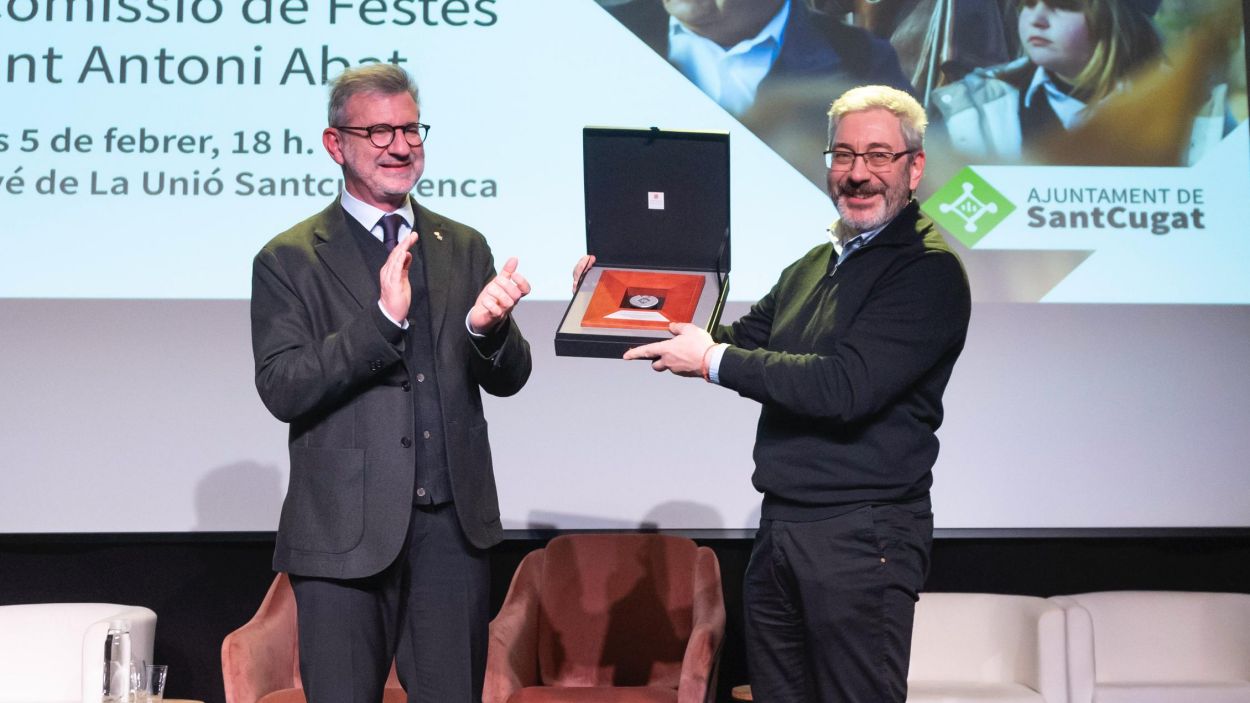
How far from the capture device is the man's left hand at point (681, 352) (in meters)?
2.66

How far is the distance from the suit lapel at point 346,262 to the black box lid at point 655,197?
0.55 meters

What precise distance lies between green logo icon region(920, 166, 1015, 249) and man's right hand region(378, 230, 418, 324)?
2.61 metres

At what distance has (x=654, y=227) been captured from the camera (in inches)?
113

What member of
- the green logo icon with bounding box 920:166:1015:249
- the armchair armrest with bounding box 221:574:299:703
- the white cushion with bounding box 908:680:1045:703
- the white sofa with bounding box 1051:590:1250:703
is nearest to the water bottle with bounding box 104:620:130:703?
the armchair armrest with bounding box 221:574:299:703

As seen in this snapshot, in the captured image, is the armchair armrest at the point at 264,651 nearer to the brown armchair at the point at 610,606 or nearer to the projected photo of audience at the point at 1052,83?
the brown armchair at the point at 610,606

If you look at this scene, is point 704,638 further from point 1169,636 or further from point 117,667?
point 1169,636

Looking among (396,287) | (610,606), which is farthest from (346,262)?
(610,606)

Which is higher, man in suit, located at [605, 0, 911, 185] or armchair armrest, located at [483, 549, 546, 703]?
man in suit, located at [605, 0, 911, 185]

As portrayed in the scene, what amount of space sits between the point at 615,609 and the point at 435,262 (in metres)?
2.13

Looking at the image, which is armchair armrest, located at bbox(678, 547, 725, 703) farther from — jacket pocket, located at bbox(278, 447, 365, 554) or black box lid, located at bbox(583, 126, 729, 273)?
jacket pocket, located at bbox(278, 447, 365, 554)

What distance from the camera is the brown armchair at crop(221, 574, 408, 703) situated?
3.79m

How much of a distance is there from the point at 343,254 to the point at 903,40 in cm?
270

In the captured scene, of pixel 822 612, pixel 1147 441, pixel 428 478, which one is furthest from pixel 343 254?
pixel 1147 441

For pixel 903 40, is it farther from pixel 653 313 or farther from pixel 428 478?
pixel 428 478
